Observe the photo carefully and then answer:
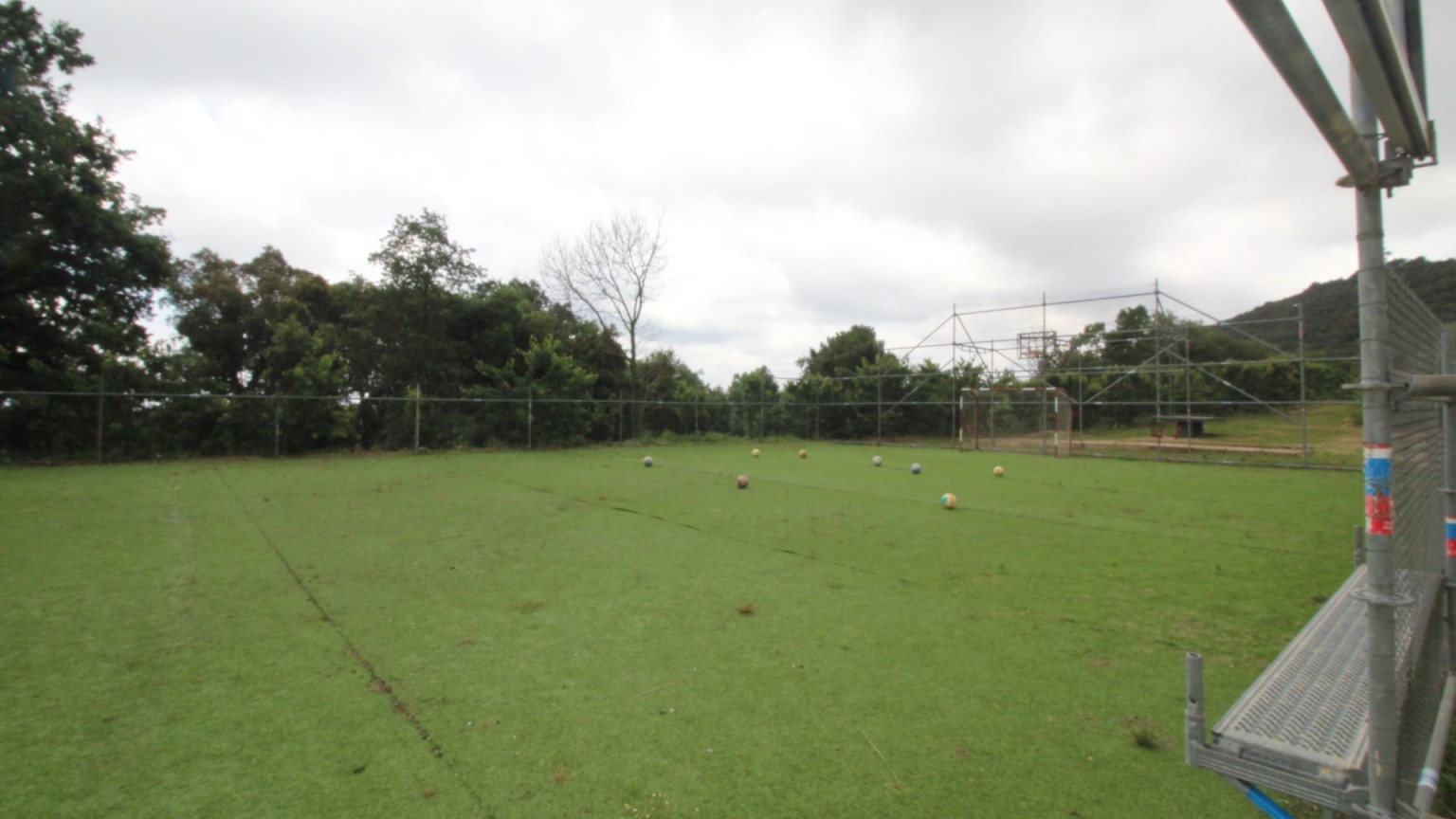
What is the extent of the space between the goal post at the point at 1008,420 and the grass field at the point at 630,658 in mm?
12228

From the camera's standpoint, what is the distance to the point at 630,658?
364 cm

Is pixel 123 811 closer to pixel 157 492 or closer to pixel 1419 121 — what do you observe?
pixel 1419 121

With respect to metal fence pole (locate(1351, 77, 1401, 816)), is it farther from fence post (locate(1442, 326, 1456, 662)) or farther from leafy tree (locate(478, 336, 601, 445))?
leafy tree (locate(478, 336, 601, 445))

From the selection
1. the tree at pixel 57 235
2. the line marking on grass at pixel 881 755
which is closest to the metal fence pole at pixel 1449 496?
the line marking on grass at pixel 881 755

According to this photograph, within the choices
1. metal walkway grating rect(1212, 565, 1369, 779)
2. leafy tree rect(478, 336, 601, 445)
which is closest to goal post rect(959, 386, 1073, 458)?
leafy tree rect(478, 336, 601, 445)

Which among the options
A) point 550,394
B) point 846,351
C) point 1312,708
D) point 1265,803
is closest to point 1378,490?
point 1312,708

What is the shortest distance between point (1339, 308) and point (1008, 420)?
1396 cm

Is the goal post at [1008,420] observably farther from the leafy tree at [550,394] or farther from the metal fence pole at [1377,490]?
the metal fence pole at [1377,490]

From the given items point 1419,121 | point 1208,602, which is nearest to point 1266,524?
point 1208,602

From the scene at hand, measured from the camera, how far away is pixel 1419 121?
1.88m

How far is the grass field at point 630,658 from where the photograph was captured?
8.01 ft

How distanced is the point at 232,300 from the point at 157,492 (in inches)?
665

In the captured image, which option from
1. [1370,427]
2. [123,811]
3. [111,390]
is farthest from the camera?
[111,390]

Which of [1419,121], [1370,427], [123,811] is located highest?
[1419,121]
